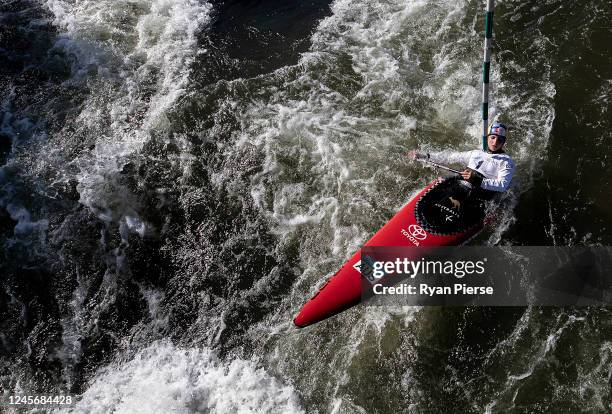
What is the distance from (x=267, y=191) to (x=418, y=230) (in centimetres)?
238

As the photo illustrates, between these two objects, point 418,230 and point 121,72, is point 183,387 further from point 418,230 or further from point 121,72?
point 121,72

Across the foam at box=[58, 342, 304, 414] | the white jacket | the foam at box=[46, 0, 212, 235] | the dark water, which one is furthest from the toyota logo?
the foam at box=[46, 0, 212, 235]

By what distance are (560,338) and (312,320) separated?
290cm

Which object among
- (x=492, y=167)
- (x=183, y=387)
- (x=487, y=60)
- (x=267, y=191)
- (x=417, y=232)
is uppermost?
(x=487, y=60)

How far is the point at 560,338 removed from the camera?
5742 millimetres

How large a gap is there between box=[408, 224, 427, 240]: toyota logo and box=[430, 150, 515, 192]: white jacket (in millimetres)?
1005

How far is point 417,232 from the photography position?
20.7ft

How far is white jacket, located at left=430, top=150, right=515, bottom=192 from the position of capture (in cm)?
634

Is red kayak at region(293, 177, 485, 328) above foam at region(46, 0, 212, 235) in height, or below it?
below

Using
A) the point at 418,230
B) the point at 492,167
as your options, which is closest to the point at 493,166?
the point at 492,167

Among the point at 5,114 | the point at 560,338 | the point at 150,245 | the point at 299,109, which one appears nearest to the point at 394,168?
the point at 299,109

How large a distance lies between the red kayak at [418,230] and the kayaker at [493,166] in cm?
20

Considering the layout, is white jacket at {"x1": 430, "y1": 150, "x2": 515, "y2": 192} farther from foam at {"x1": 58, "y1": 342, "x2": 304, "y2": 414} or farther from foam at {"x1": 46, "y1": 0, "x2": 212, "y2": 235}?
foam at {"x1": 46, "y1": 0, "x2": 212, "y2": 235}

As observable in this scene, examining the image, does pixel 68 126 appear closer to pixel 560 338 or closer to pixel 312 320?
pixel 312 320
